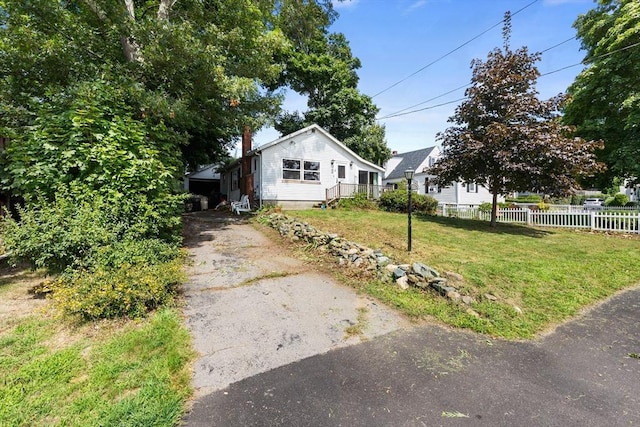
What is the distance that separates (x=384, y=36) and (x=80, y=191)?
40.2ft

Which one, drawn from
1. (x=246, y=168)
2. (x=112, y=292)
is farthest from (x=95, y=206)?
(x=246, y=168)

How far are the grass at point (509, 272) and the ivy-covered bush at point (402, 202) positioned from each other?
18.4 ft

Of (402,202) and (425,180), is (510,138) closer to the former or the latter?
(402,202)

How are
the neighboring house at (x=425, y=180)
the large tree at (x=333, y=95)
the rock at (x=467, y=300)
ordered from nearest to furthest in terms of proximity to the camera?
1. the rock at (x=467, y=300)
2. the large tree at (x=333, y=95)
3. the neighboring house at (x=425, y=180)

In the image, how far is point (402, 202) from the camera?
15289 millimetres

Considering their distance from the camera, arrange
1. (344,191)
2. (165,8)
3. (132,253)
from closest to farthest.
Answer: (132,253) < (165,8) < (344,191)

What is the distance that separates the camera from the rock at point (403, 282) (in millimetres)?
5137

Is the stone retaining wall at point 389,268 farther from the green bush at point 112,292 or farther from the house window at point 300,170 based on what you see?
the house window at point 300,170

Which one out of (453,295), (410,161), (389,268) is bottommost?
(453,295)

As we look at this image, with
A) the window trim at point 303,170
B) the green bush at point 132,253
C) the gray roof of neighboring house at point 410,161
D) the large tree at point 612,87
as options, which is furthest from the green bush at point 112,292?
the gray roof of neighboring house at point 410,161

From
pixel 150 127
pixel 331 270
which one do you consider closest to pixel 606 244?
pixel 331 270

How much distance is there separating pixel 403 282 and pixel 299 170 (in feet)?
40.3

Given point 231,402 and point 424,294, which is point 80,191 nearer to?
point 231,402

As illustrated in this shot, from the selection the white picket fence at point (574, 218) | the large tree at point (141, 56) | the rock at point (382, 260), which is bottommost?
the rock at point (382, 260)
